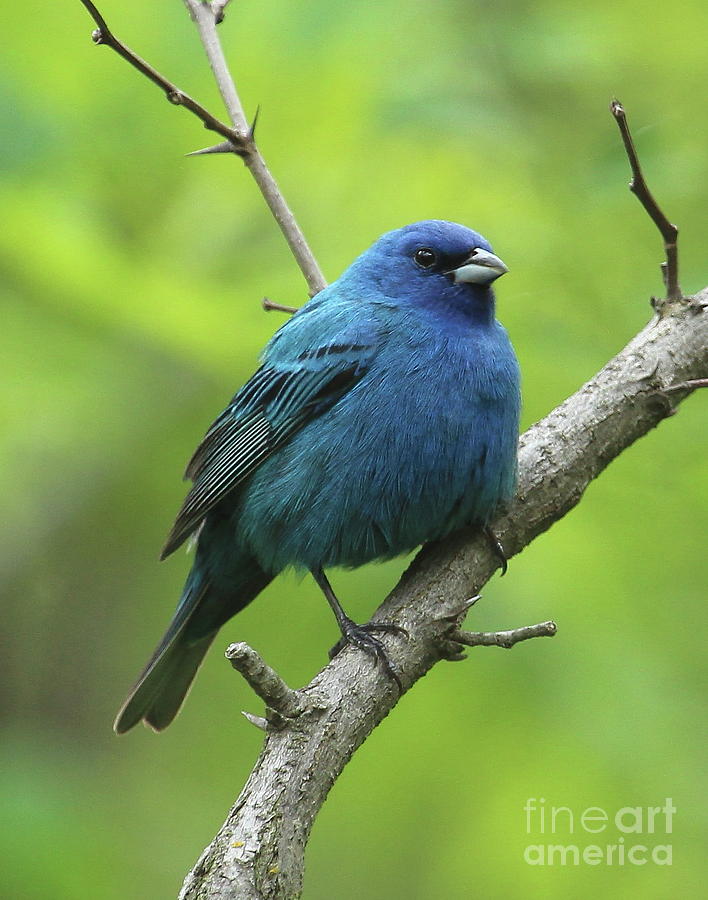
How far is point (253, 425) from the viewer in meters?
5.46

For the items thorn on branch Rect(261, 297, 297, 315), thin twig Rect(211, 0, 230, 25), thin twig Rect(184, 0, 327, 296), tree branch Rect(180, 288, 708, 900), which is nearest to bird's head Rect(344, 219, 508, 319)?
thorn on branch Rect(261, 297, 297, 315)

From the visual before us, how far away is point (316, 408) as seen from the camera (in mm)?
5223

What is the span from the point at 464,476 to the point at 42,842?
2836 millimetres

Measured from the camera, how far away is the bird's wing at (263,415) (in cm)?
515

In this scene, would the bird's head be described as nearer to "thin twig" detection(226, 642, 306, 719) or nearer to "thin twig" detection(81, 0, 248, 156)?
"thin twig" detection(81, 0, 248, 156)

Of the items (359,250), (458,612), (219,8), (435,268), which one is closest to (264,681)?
(458,612)

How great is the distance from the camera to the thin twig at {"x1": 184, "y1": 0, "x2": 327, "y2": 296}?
470 cm

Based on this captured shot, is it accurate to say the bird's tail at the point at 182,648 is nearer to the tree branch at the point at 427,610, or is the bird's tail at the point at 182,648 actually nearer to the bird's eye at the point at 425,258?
the tree branch at the point at 427,610

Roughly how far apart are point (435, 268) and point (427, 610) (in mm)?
1738

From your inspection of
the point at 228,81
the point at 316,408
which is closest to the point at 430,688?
the point at 316,408

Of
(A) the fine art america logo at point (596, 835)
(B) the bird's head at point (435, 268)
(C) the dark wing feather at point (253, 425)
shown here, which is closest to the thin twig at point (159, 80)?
(B) the bird's head at point (435, 268)

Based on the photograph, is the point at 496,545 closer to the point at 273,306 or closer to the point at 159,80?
the point at 273,306

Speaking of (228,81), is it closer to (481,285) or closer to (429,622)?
(481,285)

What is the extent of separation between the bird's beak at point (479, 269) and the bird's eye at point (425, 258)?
0.14 meters
